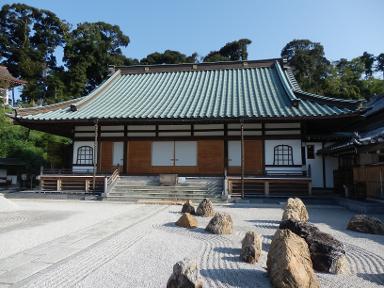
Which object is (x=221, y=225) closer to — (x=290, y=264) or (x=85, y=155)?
(x=290, y=264)

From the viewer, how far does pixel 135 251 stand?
215 inches

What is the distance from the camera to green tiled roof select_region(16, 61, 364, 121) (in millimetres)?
15008

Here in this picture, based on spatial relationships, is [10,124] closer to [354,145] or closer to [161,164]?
[161,164]

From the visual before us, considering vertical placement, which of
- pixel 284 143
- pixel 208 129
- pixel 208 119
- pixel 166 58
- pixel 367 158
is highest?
pixel 166 58

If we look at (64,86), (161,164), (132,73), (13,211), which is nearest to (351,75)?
(132,73)

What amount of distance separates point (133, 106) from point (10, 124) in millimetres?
13811

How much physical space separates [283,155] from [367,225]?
8.65 m

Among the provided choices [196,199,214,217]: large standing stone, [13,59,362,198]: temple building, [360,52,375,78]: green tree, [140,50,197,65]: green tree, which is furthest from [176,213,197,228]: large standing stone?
[360,52,375,78]: green tree

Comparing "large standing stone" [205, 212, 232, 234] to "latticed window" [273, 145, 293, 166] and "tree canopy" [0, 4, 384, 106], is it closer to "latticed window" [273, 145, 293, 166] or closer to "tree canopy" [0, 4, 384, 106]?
"latticed window" [273, 145, 293, 166]

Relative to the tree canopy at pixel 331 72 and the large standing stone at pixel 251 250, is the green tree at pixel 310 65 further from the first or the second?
the large standing stone at pixel 251 250

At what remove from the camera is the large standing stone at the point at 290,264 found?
3.64m

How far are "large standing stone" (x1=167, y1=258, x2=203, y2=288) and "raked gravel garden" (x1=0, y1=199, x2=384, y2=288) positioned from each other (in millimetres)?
541

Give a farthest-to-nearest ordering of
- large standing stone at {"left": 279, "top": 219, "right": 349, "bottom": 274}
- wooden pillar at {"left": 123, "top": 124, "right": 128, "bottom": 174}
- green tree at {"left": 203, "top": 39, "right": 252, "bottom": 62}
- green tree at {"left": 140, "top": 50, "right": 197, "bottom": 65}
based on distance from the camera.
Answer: green tree at {"left": 203, "top": 39, "right": 252, "bottom": 62}
green tree at {"left": 140, "top": 50, "right": 197, "bottom": 65}
wooden pillar at {"left": 123, "top": 124, "right": 128, "bottom": 174}
large standing stone at {"left": 279, "top": 219, "right": 349, "bottom": 274}

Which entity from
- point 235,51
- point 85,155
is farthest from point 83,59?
point 85,155
